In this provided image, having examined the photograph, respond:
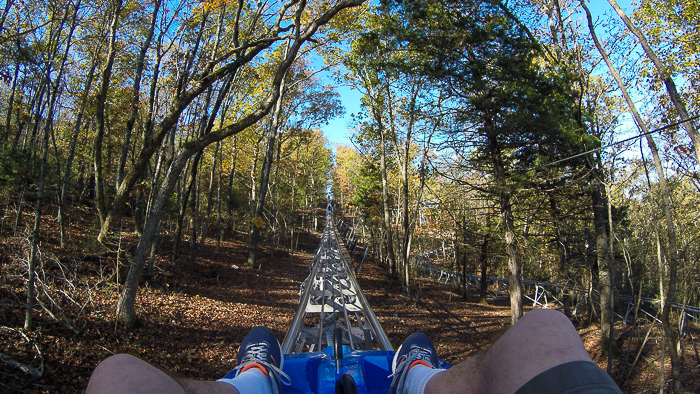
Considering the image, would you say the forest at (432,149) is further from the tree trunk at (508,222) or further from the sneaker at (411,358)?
the sneaker at (411,358)

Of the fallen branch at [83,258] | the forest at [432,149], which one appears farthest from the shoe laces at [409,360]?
the fallen branch at [83,258]

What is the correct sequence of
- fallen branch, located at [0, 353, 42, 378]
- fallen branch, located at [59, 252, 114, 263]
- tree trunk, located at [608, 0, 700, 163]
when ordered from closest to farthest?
fallen branch, located at [0, 353, 42, 378] < tree trunk, located at [608, 0, 700, 163] < fallen branch, located at [59, 252, 114, 263]

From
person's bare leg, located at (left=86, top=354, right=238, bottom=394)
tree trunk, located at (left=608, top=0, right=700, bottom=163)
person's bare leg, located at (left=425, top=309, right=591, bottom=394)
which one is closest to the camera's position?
person's bare leg, located at (left=86, top=354, right=238, bottom=394)

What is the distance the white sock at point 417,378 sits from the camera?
1.64 meters

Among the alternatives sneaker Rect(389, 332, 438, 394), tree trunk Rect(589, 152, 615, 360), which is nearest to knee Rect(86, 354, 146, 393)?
sneaker Rect(389, 332, 438, 394)

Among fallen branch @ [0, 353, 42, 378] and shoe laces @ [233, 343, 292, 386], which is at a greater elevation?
shoe laces @ [233, 343, 292, 386]

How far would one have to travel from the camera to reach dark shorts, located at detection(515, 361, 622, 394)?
3.25 feet

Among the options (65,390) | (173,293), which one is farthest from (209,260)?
(65,390)

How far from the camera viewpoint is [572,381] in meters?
1.03

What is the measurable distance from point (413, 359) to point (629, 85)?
9.04m

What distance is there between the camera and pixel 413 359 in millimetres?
2002

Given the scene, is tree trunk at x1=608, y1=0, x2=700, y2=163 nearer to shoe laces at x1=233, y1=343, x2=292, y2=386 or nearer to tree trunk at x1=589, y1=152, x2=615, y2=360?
tree trunk at x1=589, y1=152, x2=615, y2=360

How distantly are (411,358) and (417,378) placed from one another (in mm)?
276

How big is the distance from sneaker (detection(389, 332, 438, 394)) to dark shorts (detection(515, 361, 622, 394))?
0.88 metres
